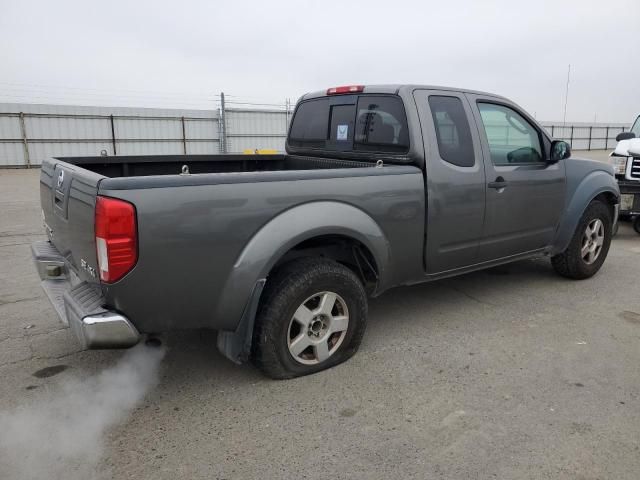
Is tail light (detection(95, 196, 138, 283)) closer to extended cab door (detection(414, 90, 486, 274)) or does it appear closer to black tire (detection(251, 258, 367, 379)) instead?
black tire (detection(251, 258, 367, 379))

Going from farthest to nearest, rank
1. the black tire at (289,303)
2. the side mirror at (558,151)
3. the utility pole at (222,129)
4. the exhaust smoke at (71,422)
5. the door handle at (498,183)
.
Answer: the utility pole at (222,129) < the side mirror at (558,151) < the door handle at (498,183) < the black tire at (289,303) < the exhaust smoke at (71,422)

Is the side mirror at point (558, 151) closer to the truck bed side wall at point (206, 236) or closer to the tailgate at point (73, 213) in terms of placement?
the truck bed side wall at point (206, 236)

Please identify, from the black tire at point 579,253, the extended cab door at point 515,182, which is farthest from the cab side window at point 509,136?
the black tire at point 579,253

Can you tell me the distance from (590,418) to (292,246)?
1909mm

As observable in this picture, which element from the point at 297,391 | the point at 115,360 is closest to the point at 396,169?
the point at 297,391

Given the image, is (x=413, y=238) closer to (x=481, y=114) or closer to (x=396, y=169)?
(x=396, y=169)

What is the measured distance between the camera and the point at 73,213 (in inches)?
112

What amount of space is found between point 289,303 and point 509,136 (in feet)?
8.52

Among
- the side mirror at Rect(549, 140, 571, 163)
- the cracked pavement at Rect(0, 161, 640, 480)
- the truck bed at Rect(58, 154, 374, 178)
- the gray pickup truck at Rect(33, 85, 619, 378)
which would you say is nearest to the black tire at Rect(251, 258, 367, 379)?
the gray pickup truck at Rect(33, 85, 619, 378)

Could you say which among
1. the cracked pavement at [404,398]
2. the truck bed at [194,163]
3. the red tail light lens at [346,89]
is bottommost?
the cracked pavement at [404,398]

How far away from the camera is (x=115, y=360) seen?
344 centimetres

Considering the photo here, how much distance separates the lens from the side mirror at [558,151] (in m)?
4.54

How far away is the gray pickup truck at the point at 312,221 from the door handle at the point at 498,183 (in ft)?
0.09

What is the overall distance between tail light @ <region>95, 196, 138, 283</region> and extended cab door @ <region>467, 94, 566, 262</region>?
8.96 feet
